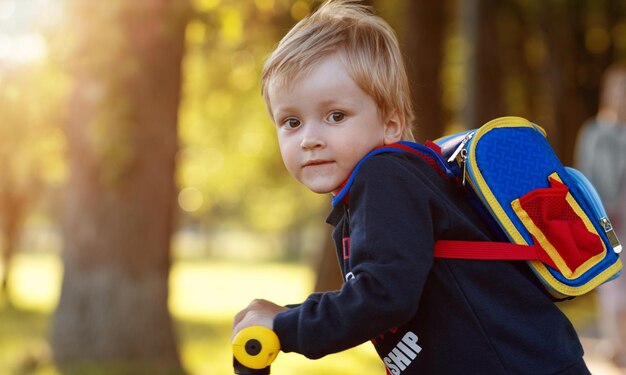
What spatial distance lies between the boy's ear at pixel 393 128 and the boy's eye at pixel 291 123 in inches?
8.6

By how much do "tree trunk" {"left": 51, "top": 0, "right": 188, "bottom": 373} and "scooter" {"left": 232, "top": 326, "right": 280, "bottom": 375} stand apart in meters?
5.97

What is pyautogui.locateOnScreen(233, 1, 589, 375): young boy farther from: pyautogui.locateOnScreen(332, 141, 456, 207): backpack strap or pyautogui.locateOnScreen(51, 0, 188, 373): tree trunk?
pyautogui.locateOnScreen(51, 0, 188, 373): tree trunk

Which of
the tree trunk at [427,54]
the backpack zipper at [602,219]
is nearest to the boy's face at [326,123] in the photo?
the backpack zipper at [602,219]

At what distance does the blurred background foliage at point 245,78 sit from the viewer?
818 cm

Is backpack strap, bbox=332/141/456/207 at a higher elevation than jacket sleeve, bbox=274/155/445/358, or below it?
higher

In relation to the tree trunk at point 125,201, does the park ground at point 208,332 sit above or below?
below

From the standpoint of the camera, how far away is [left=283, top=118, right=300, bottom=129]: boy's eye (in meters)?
2.35

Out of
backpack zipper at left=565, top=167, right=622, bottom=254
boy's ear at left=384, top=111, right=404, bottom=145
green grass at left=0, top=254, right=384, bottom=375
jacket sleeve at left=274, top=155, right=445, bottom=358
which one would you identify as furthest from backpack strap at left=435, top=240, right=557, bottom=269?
green grass at left=0, top=254, right=384, bottom=375

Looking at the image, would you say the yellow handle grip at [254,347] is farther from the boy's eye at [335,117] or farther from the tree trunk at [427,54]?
the tree trunk at [427,54]

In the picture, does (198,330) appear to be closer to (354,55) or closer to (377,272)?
(354,55)

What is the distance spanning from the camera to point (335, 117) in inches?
90.5

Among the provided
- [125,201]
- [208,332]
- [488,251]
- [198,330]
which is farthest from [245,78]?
[488,251]

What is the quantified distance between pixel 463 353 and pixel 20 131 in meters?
14.7

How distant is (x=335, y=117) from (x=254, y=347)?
1.86 feet
